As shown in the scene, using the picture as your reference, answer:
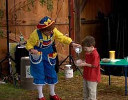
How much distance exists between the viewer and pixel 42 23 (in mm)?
6199

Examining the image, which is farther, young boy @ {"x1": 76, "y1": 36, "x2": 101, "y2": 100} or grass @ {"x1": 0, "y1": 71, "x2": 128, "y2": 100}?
grass @ {"x1": 0, "y1": 71, "x2": 128, "y2": 100}

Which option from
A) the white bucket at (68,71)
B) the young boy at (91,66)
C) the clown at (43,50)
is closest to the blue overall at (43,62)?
the clown at (43,50)

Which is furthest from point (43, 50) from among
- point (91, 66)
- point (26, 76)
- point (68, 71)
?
point (68, 71)

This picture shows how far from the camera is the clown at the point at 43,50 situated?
245 inches

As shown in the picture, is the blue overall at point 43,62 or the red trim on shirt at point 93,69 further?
the blue overall at point 43,62

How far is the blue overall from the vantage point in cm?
634

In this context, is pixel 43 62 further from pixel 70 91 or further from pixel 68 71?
pixel 68 71

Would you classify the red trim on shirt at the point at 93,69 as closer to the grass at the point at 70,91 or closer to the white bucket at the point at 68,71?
the grass at the point at 70,91

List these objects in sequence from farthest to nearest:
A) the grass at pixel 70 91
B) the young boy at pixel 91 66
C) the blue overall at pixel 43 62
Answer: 1. the grass at pixel 70 91
2. the blue overall at pixel 43 62
3. the young boy at pixel 91 66

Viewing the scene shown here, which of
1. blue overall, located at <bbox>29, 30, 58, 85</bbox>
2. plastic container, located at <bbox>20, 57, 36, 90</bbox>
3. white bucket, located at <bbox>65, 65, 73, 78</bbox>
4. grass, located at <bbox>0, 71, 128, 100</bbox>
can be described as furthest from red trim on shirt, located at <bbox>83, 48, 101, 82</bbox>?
white bucket, located at <bbox>65, 65, 73, 78</bbox>

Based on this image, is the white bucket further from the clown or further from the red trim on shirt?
the red trim on shirt

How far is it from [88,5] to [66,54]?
238cm

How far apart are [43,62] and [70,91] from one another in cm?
139

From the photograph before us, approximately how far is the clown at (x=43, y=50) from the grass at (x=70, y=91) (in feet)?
2.23
